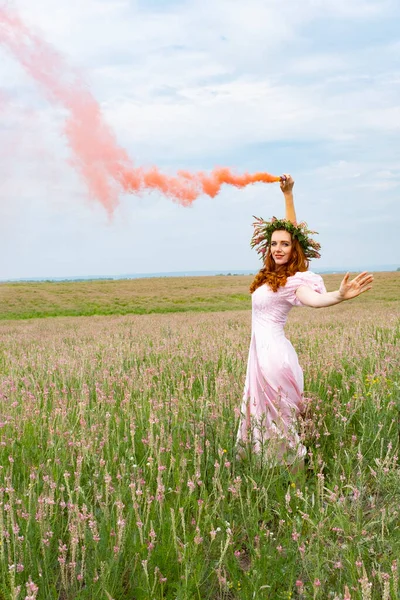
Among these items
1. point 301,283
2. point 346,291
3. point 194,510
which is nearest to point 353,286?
point 346,291

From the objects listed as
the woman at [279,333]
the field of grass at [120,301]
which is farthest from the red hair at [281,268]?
the field of grass at [120,301]

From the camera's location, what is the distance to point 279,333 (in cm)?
464

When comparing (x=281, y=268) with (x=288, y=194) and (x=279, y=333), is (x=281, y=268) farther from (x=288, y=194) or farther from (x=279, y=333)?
(x=288, y=194)

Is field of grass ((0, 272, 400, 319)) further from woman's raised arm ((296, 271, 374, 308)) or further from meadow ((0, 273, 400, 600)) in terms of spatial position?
woman's raised arm ((296, 271, 374, 308))

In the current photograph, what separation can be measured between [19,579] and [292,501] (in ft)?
5.79

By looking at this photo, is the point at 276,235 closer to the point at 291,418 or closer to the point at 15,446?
the point at 291,418

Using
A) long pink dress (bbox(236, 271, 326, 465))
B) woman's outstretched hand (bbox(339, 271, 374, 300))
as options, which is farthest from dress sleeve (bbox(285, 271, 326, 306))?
woman's outstretched hand (bbox(339, 271, 374, 300))

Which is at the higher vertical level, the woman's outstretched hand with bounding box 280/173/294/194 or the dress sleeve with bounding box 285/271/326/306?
the woman's outstretched hand with bounding box 280/173/294/194

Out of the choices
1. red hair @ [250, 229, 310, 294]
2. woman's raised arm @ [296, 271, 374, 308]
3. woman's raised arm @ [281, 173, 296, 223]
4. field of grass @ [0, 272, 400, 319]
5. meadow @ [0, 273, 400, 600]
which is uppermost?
woman's raised arm @ [281, 173, 296, 223]

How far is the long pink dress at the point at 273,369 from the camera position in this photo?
4.39 metres

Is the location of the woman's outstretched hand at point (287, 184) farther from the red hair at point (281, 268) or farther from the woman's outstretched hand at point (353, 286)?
the woman's outstretched hand at point (353, 286)

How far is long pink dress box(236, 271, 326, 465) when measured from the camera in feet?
14.4

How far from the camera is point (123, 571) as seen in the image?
284 centimetres

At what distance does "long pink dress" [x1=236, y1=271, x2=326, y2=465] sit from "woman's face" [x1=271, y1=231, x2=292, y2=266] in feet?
0.85
